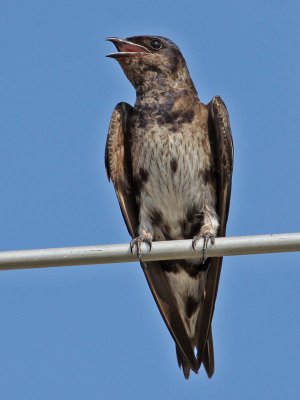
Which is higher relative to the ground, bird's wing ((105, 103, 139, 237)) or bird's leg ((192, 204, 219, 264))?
bird's wing ((105, 103, 139, 237))

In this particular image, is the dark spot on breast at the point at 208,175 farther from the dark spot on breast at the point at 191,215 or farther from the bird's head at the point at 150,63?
the bird's head at the point at 150,63

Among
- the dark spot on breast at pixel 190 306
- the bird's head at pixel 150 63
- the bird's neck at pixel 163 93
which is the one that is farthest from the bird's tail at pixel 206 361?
the bird's head at pixel 150 63

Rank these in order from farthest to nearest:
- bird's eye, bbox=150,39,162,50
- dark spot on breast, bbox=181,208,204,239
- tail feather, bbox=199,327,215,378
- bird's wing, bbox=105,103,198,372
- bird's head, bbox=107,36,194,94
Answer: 1. bird's eye, bbox=150,39,162,50
2. bird's head, bbox=107,36,194,94
3. dark spot on breast, bbox=181,208,204,239
4. bird's wing, bbox=105,103,198,372
5. tail feather, bbox=199,327,215,378

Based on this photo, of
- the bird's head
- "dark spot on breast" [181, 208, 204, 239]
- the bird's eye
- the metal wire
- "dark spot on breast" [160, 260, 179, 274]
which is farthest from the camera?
→ the bird's eye

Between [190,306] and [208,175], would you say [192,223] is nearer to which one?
[208,175]

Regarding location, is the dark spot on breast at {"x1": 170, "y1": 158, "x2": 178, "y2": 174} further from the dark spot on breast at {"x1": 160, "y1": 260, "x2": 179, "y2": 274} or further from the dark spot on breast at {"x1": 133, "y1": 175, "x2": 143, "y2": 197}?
the dark spot on breast at {"x1": 160, "y1": 260, "x2": 179, "y2": 274}

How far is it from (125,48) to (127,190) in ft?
4.05

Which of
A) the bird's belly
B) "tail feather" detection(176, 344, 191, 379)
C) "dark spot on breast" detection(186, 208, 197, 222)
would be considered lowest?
"tail feather" detection(176, 344, 191, 379)

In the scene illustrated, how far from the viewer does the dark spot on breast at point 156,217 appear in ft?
26.0

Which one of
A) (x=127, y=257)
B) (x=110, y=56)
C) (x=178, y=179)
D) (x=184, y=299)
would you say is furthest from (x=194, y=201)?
(x=127, y=257)

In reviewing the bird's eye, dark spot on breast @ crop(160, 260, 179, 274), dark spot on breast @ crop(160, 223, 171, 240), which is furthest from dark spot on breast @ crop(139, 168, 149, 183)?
the bird's eye

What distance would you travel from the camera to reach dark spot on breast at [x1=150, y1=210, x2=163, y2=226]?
26.0 ft

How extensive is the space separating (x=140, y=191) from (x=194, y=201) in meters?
0.46

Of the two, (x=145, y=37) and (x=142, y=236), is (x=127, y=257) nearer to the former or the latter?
(x=142, y=236)
